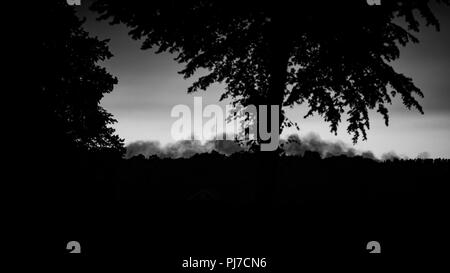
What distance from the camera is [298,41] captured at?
9.52 meters

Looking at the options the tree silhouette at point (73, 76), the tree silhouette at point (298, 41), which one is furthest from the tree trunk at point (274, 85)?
the tree silhouette at point (73, 76)

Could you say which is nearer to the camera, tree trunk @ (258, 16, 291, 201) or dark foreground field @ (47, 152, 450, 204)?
tree trunk @ (258, 16, 291, 201)

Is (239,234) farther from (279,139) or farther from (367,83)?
(367,83)

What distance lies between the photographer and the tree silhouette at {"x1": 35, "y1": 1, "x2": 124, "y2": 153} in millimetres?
12016

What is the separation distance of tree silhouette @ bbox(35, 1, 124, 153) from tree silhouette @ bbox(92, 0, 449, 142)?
527cm

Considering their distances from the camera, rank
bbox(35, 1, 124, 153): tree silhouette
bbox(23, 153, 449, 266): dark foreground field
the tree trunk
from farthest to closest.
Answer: bbox(35, 1, 124, 153): tree silhouette → the tree trunk → bbox(23, 153, 449, 266): dark foreground field

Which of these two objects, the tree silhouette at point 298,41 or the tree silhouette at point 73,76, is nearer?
the tree silhouette at point 298,41

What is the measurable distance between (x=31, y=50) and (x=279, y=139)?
29.8 ft

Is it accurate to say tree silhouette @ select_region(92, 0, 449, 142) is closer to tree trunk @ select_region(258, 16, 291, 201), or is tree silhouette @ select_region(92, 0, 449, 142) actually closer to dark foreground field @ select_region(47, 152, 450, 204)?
tree trunk @ select_region(258, 16, 291, 201)

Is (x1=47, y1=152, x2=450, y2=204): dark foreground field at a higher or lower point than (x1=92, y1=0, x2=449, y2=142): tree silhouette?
lower

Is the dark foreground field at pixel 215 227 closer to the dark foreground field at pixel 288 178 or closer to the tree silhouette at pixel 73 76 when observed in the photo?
the tree silhouette at pixel 73 76

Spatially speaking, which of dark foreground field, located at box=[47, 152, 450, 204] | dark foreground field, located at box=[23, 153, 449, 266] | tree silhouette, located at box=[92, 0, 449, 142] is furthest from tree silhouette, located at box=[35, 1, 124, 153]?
dark foreground field, located at box=[47, 152, 450, 204]

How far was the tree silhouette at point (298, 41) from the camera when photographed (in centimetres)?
787

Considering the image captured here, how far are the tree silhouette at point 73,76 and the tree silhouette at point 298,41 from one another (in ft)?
17.3
